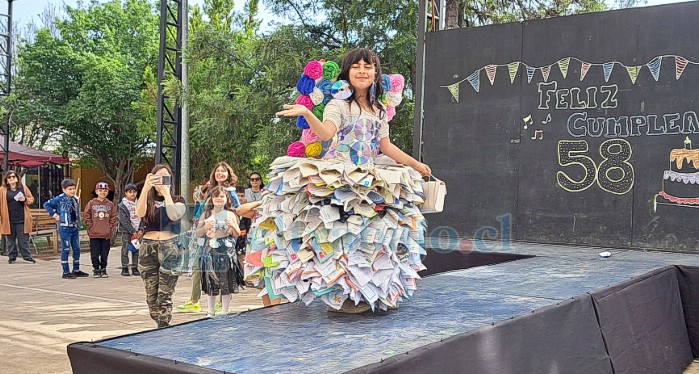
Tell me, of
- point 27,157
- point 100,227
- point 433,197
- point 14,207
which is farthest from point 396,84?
point 27,157

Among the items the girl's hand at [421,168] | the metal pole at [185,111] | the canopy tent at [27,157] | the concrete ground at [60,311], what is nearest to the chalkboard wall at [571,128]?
the concrete ground at [60,311]

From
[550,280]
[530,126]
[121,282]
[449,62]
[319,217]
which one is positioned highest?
[449,62]

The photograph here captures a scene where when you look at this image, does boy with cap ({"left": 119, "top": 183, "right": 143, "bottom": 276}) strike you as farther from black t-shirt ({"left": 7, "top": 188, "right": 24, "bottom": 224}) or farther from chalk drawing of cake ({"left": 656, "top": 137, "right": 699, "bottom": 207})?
chalk drawing of cake ({"left": 656, "top": 137, "right": 699, "bottom": 207})

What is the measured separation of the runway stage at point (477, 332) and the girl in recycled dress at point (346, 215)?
18 cm

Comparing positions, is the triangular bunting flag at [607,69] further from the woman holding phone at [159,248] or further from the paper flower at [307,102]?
the paper flower at [307,102]

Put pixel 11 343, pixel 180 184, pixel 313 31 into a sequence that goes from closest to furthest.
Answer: pixel 11 343
pixel 313 31
pixel 180 184

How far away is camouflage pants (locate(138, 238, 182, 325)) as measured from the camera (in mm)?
5590

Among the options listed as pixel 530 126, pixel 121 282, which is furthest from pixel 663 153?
pixel 121 282

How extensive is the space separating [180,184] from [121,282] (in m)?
6.14

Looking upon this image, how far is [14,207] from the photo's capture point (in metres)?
12.1

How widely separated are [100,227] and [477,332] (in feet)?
27.8

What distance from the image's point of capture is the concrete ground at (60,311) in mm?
5723

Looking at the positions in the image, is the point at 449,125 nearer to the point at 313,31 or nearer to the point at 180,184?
the point at 313,31

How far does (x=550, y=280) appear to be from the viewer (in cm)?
509
